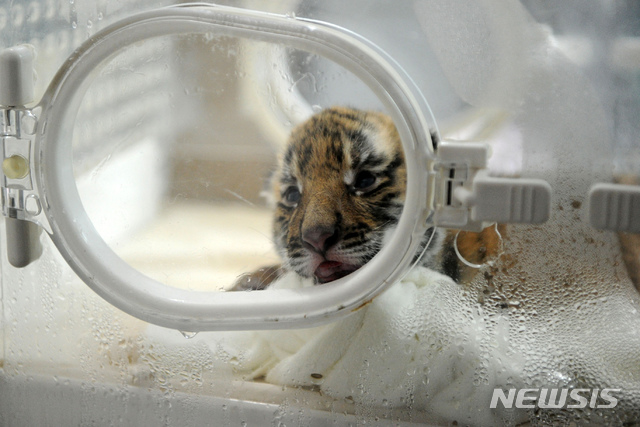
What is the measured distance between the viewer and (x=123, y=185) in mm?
633

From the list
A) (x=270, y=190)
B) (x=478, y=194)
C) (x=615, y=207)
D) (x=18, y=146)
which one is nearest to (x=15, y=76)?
(x=18, y=146)

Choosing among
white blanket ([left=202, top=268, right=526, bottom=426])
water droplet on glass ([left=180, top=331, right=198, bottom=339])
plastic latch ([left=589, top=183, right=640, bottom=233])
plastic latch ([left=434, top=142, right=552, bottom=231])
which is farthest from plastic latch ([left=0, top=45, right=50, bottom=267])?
plastic latch ([left=589, top=183, right=640, bottom=233])

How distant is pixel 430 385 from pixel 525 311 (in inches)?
4.8

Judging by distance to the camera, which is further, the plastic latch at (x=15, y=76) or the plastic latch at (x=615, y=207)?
the plastic latch at (x=15, y=76)

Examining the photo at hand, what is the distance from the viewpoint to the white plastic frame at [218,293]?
0.52 m

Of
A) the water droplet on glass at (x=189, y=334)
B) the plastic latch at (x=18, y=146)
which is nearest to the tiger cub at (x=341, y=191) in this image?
the water droplet on glass at (x=189, y=334)

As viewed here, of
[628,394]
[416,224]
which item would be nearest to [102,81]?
[416,224]

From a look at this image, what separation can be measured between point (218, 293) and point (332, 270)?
128mm

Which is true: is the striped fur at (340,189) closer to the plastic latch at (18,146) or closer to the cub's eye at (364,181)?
the cub's eye at (364,181)

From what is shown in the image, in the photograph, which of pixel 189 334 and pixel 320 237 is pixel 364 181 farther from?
pixel 189 334

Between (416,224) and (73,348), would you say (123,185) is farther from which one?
(416,224)

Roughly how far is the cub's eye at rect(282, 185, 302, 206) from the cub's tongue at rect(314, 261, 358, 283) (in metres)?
0.07

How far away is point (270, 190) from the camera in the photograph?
607mm

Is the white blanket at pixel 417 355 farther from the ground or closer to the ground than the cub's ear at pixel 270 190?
closer to the ground
